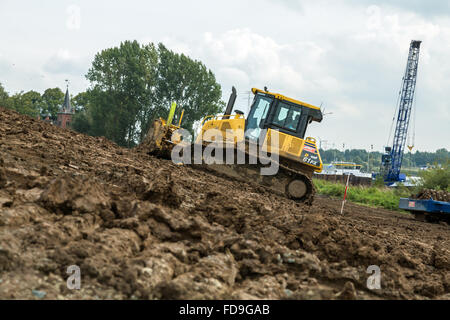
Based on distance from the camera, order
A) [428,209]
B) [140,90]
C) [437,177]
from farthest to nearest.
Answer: [140,90], [437,177], [428,209]

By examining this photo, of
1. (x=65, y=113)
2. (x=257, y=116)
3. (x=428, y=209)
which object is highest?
(x=65, y=113)

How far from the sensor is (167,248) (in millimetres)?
4535

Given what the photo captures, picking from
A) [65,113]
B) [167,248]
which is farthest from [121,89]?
[167,248]

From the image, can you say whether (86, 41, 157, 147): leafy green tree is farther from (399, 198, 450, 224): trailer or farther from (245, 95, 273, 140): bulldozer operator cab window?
(245, 95, 273, 140): bulldozer operator cab window

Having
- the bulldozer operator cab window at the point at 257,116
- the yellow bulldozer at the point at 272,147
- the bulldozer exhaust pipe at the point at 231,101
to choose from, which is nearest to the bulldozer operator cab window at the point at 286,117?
the yellow bulldozer at the point at 272,147

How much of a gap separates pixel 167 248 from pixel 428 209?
15234 mm

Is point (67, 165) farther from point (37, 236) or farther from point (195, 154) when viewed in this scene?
point (195, 154)

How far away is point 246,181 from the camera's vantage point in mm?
12680

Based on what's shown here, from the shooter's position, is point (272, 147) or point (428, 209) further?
point (428, 209)

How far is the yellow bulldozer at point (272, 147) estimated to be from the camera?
12430mm

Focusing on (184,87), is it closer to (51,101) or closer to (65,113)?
(51,101)

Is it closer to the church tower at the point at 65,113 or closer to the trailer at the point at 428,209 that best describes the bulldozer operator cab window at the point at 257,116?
the trailer at the point at 428,209
